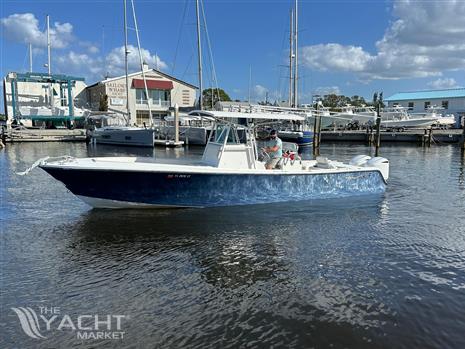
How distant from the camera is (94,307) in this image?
610 cm

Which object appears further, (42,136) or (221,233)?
(42,136)

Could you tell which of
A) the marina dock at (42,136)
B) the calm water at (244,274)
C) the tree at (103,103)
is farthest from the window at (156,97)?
the calm water at (244,274)

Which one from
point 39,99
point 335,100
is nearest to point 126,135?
point 39,99

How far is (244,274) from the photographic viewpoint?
743cm

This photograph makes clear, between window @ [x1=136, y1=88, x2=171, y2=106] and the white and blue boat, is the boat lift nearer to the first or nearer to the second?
window @ [x1=136, y1=88, x2=171, y2=106]

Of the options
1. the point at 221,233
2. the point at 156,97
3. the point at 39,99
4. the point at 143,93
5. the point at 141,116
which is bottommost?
the point at 221,233

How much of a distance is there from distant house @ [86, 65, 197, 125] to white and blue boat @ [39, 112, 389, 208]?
46414 millimetres

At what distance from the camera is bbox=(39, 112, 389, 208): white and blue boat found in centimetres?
1081

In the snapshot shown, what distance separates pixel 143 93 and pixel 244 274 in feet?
181

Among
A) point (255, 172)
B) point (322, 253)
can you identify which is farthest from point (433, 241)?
point (255, 172)

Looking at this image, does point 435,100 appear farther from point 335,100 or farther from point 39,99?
point 39,99

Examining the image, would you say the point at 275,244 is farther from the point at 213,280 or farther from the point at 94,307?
the point at 94,307

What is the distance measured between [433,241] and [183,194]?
21.8 ft

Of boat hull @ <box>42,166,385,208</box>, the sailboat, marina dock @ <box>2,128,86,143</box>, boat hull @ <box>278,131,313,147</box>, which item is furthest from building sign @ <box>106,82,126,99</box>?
boat hull @ <box>42,166,385,208</box>
